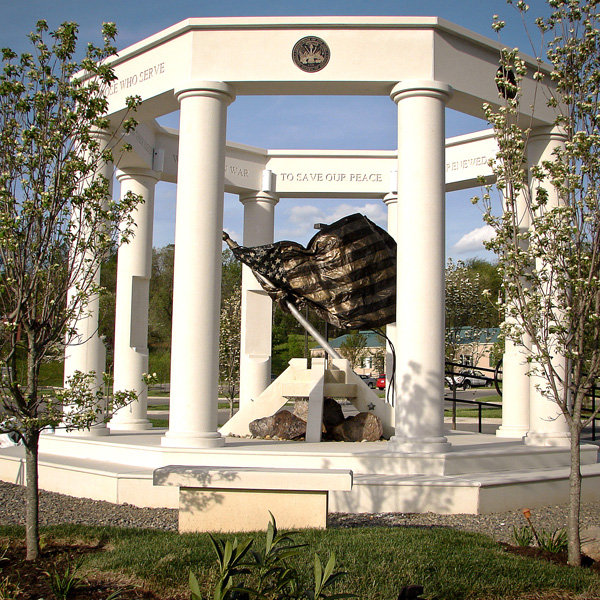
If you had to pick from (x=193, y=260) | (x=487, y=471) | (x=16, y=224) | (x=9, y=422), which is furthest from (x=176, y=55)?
(x=487, y=471)

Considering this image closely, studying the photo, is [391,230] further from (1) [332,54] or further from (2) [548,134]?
(1) [332,54]

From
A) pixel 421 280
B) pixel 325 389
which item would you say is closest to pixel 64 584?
pixel 421 280

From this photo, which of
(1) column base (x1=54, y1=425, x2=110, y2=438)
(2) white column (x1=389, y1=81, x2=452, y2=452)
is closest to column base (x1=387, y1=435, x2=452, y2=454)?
(2) white column (x1=389, y1=81, x2=452, y2=452)

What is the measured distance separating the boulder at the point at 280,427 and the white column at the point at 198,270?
2424 mm

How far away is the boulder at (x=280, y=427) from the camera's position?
44.2 feet

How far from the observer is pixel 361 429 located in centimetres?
1334

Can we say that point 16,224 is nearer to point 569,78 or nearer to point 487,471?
point 569,78

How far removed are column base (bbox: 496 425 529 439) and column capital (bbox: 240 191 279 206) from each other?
7471 millimetres

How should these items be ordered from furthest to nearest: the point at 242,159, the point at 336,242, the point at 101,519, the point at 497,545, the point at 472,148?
the point at 242,159
the point at 472,148
the point at 336,242
the point at 101,519
the point at 497,545

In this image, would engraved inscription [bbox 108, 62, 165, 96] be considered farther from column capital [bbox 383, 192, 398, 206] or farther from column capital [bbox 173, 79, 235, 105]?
column capital [bbox 383, 192, 398, 206]

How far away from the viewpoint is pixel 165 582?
20.0 feet

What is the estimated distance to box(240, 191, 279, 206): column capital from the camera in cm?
1731

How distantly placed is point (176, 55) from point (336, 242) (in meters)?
4.80

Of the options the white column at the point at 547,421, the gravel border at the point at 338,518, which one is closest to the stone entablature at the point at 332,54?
the white column at the point at 547,421
